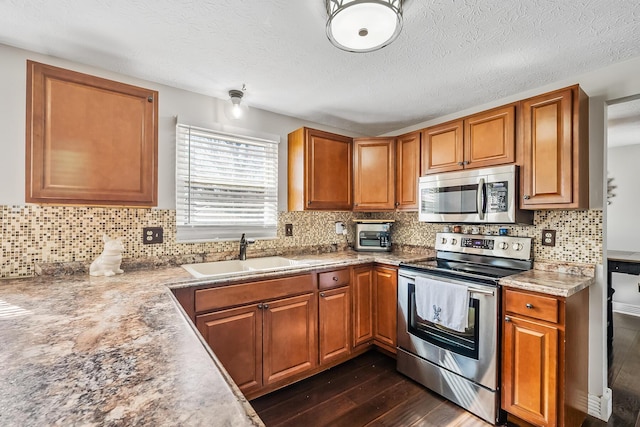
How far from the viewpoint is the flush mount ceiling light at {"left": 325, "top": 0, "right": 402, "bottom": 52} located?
4.09 feet

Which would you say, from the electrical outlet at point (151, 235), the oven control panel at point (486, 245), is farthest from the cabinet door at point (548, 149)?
the electrical outlet at point (151, 235)

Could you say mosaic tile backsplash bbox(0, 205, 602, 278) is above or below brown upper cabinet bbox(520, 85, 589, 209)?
below

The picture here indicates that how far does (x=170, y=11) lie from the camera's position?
1.42m

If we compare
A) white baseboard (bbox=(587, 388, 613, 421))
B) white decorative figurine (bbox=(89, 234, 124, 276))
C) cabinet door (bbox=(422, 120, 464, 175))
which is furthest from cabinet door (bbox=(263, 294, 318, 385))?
white baseboard (bbox=(587, 388, 613, 421))

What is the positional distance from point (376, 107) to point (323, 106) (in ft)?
1.57

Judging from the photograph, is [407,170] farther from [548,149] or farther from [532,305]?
[532,305]

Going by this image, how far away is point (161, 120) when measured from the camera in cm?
223

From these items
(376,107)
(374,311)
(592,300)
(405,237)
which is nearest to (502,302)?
(592,300)

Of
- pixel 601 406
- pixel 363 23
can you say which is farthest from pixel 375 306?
pixel 363 23

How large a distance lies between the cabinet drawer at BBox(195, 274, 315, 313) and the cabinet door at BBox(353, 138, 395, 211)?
1.11 meters

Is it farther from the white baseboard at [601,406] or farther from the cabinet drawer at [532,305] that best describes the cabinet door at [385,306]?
the white baseboard at [601,406]

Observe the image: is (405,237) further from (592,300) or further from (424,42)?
(424,42)

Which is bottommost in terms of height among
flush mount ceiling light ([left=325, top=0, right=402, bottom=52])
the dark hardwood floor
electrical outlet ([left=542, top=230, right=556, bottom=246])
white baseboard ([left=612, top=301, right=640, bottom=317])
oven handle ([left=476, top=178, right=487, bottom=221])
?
the dark hardwood floor

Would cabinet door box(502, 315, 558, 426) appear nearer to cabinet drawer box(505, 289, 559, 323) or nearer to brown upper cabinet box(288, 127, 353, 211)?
cabinet drawer box(505, 289, 559, 323)
